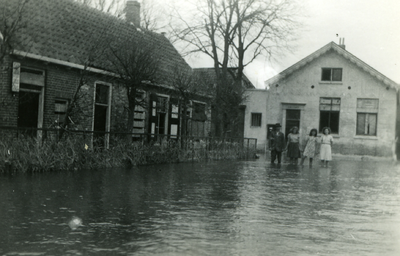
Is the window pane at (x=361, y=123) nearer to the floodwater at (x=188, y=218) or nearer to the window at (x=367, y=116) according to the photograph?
the window at (x=367, y=116)

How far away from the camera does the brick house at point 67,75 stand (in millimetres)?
16641

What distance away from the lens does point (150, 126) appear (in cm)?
2522

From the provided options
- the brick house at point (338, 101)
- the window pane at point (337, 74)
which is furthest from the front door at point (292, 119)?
the window pane at point (337, 74)

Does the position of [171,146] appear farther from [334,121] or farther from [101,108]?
[334,121]

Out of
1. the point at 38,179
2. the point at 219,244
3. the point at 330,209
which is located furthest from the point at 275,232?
the point at 38,179

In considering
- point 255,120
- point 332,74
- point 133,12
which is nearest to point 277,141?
point 133,12

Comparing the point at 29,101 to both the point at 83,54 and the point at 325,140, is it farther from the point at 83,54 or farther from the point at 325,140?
the point at 325,140

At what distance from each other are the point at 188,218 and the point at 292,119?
33.2 meters

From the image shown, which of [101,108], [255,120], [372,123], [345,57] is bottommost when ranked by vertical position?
[101,108]

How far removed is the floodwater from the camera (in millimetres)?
5793

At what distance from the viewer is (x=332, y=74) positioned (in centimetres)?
3881

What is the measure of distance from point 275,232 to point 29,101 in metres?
13.0

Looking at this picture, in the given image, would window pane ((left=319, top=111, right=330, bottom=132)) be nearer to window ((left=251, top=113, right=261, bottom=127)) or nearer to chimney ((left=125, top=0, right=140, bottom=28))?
window ((left=251, top=113, right=261, bottom=127))

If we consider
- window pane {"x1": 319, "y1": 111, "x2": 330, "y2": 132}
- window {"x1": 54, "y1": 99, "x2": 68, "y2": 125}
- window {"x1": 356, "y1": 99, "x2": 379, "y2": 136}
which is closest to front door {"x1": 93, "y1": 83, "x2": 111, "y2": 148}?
window {"x1": 54, "y1": 99, "x2": 68, "y2": 125}
